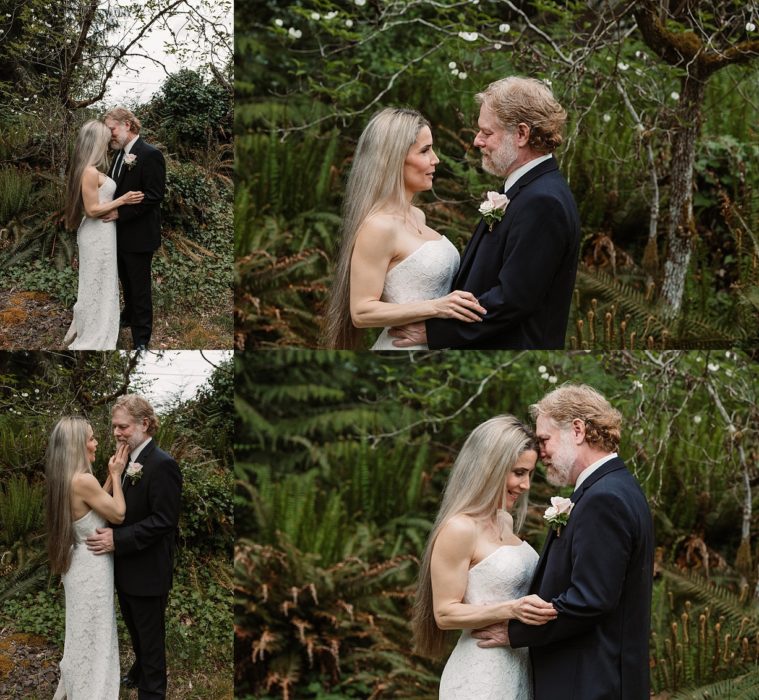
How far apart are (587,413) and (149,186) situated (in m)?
3.31

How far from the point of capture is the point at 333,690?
8.84 metres

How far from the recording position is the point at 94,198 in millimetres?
7676

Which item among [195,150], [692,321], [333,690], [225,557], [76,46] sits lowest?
[333,690]

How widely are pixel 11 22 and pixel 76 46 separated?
1.55 ft

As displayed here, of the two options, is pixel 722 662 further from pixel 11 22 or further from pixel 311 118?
pixel 11 22

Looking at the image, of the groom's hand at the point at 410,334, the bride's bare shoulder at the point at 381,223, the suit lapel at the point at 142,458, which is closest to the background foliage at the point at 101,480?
the suit lapel at the point at 142,458

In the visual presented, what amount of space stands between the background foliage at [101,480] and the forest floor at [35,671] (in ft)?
0.05

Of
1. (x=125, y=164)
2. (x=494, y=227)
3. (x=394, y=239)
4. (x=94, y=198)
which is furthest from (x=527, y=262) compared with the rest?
(x=94, y=198)

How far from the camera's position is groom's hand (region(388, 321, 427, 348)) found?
21.0 ft

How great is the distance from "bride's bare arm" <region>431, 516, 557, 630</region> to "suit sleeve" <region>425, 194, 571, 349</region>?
1.02 metres

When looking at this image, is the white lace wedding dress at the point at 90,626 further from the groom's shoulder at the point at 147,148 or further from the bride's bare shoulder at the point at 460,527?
the bride's bare shoulder at the point at 460,527

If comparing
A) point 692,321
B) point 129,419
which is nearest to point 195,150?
point 129,419

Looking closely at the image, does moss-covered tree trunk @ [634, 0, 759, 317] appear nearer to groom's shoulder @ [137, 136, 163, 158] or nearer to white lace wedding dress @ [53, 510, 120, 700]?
groom's shoulder @ [137, 136, 163, 158]

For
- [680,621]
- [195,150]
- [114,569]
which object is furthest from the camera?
[680,621]
